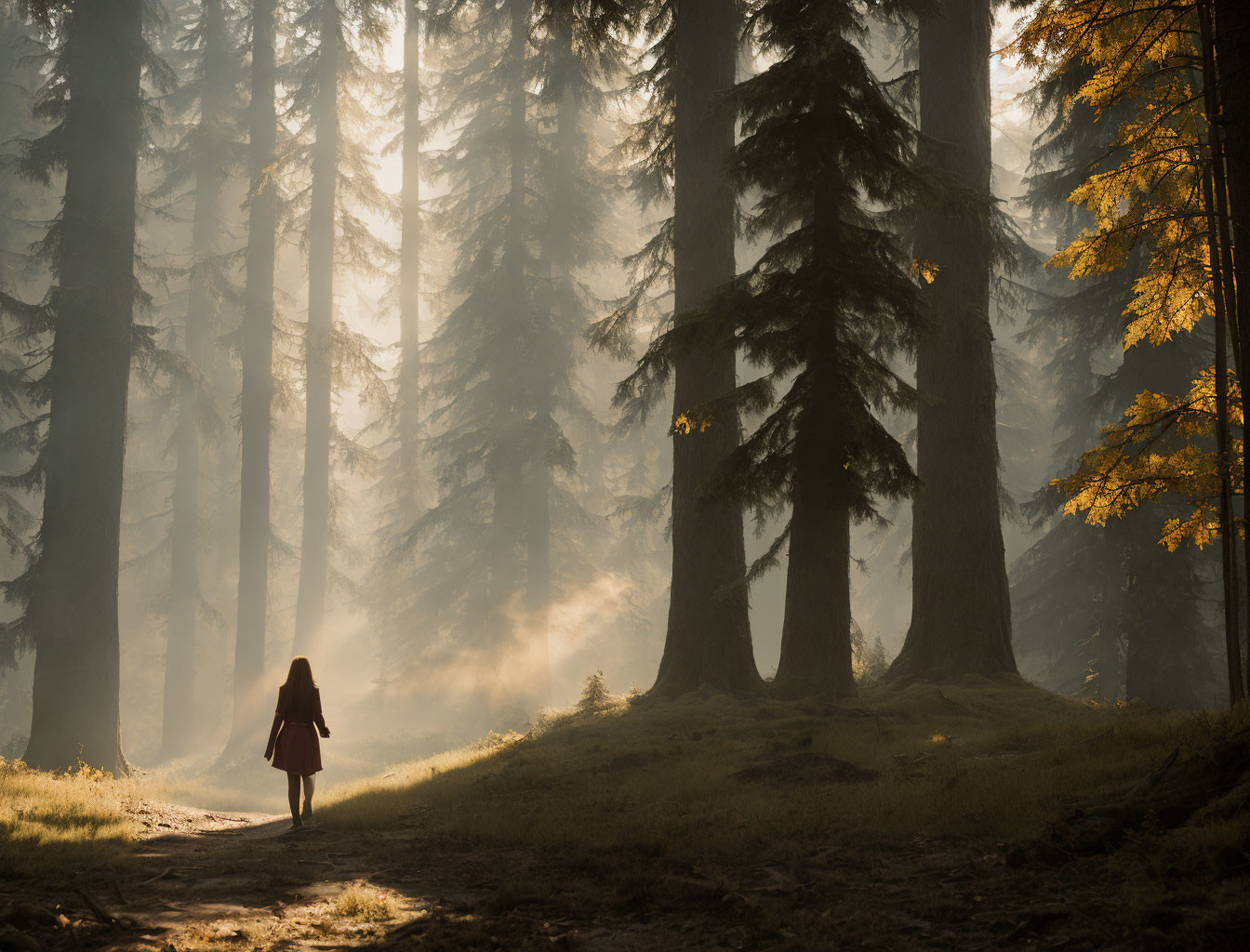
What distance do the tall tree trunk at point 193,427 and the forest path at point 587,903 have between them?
20633mm

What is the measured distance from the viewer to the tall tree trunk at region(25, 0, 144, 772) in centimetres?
1252

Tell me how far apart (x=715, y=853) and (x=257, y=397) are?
60.4 feet

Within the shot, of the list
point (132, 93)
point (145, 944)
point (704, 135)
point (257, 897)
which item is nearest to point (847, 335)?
point (704, 135)

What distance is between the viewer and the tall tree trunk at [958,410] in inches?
488

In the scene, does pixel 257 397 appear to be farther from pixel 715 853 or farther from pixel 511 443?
pixel 715 853

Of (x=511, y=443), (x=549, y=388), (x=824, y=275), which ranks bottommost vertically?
(x=824, y=275)

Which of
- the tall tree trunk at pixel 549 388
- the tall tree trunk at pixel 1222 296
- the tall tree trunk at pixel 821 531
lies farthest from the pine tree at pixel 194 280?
the tall tree trunk at pixel 1222 296

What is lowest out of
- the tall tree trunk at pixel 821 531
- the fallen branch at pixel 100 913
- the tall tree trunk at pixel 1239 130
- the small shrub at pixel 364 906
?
the small shrub at pixel 364 906

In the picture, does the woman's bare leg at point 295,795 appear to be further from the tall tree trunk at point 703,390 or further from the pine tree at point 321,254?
the pine tree at point 321,254

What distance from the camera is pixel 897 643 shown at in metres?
35.0

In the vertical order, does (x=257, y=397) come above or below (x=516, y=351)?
below

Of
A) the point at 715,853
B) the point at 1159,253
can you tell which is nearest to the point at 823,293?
the point at 1159,253

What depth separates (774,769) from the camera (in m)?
8.20

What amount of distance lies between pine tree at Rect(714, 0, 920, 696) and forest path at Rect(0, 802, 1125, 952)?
15.7 ft
